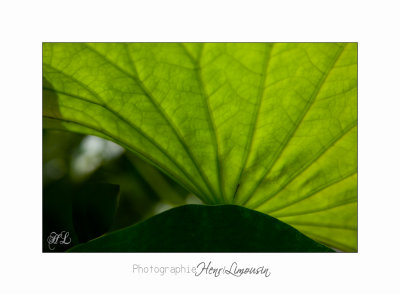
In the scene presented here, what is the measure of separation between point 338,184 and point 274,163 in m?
0.16

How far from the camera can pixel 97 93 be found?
40.7 inches

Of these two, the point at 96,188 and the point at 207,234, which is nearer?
the point at 207,234

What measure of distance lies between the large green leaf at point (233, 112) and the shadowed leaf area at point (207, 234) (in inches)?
3.2

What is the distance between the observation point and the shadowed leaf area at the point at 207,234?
3.06 ft

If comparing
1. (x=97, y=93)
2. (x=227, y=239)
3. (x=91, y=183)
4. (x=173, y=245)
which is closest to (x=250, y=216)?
(x=227, y=239)

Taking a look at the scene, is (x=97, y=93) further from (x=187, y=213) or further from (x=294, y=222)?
(x=294, y=222)
